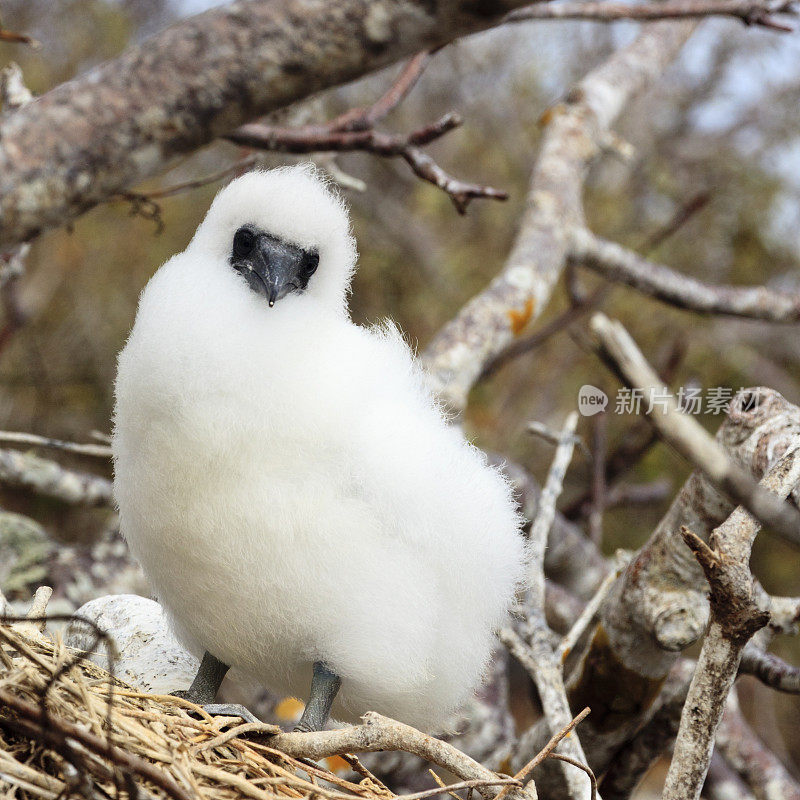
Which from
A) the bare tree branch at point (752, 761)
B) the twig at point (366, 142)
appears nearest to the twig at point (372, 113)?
the twig at point (366, 142)

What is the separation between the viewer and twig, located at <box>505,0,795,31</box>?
133 inches

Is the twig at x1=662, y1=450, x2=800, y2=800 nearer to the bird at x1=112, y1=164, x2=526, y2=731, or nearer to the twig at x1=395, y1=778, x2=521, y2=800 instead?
the twig at x1=395, y1=778, x2=521, y2=800

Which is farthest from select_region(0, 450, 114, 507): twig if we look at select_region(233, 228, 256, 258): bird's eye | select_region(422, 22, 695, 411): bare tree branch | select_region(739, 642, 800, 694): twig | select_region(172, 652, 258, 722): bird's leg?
select_region(739, 642, 800, 694): twig

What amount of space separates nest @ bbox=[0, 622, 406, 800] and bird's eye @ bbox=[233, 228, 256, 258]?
3.17 ft

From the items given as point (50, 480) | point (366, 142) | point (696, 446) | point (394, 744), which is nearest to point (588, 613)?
point (394, 744)

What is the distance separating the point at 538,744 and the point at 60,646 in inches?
63.3

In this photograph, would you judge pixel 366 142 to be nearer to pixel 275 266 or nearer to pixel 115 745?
pixel 275 266

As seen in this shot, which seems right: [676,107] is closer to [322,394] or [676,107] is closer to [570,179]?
[570,179]

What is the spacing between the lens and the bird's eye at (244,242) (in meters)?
2.29

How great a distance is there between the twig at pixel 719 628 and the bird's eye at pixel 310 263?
109 cm

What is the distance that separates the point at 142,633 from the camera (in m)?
2.86

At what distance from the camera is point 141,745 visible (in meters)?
1.74

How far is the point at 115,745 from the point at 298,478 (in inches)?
26.9

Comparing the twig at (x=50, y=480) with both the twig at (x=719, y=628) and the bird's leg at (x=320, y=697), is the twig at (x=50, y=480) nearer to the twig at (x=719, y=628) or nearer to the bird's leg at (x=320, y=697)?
the bird's leg at (x=320, y=697)
